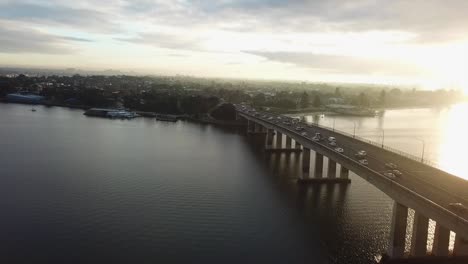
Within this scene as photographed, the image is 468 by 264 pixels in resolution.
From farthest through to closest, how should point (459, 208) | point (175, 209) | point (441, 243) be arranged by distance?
point (175, 209) < point (441, 243) < point (459, 208)

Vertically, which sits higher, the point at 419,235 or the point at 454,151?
the point at 419,235

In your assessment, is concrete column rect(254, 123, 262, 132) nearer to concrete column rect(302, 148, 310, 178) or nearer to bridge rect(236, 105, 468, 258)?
concrete column rect(302, 148, 310, 178)

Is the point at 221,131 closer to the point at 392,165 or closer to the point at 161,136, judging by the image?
the point at 161,136

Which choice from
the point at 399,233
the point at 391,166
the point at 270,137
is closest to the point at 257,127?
the point at 270,137

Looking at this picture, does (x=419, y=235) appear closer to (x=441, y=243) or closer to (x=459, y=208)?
(x=441, y=243)

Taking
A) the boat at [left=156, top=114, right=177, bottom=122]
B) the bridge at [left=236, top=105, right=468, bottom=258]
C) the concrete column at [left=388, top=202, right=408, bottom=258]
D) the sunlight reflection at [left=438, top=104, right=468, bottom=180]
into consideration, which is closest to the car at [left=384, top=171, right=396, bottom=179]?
the bridge at [left=236, top=105, right=468, bottom=258]

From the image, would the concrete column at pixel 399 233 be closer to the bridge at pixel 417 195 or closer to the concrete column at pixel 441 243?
the bridge at pixel 417 195

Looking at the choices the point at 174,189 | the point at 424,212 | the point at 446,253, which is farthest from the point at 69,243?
the point at 446,253
